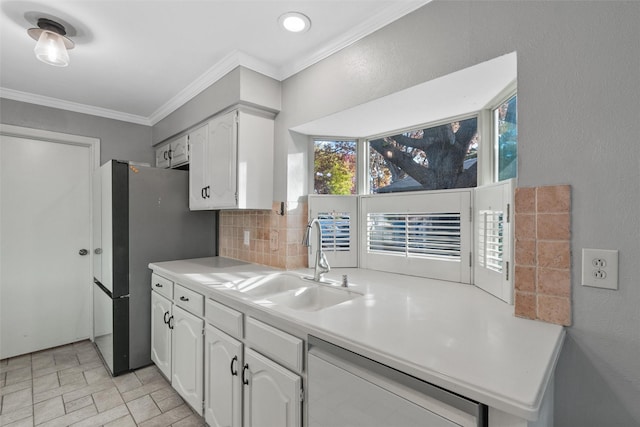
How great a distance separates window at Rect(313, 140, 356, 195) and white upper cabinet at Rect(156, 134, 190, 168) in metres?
1.23

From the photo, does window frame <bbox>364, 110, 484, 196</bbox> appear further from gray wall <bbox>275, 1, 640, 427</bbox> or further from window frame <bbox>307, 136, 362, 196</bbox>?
gray wall <bbox>275, 1, 640, 427</bbox>

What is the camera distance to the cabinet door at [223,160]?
2.06m

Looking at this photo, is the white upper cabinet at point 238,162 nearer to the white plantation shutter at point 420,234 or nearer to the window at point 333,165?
the window at point 333,165

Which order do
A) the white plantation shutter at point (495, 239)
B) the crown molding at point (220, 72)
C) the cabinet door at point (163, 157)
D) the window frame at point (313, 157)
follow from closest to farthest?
the white plantation shutter at point (495, 239) < the crown molding at point (220, 72) < the window frame at point (313, 157) < the cabinet door at point (163, 157)

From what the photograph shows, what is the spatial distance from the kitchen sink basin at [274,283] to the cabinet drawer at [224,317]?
0.22 meters

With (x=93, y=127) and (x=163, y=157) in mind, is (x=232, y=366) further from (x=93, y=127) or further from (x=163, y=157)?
(x=93, y=127)

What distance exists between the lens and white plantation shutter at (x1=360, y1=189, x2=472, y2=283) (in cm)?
169

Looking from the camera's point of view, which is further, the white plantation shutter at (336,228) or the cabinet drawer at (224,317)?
the white plantation shutter at (336,228)

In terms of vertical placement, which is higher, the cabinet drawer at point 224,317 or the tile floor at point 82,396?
the cabinet drawer at point 224,317

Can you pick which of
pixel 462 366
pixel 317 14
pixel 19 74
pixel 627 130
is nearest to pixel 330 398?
pixel 462 366

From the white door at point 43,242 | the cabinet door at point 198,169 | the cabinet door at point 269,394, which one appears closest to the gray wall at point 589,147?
the cabinet door at point 269,394

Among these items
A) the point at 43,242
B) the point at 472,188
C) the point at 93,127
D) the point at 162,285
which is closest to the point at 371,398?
the point at 472,188

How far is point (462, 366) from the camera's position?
764 millimetres

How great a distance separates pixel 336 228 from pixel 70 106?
276 centimetres
